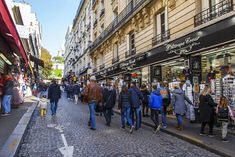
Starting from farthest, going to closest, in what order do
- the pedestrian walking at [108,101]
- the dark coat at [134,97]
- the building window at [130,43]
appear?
the building window at [130,43]
the pedestrian walking at [108,101]
the dark coat at [134,97]

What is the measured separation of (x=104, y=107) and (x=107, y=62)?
65.8 ft

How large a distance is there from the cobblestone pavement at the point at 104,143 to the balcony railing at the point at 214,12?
5139 millimetres

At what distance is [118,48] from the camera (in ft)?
87.6

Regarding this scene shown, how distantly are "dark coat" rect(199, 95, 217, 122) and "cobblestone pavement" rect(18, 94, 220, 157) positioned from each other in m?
1.01

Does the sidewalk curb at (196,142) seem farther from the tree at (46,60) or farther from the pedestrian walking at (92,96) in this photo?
the tree at (46,60)

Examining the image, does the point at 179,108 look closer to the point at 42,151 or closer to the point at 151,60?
the point at 42,151

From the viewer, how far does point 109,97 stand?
11.8m

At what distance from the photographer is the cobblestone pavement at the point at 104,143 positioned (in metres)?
7.03

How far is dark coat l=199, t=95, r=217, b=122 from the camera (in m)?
8.97

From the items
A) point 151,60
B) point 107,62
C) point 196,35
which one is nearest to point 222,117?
point 196,35

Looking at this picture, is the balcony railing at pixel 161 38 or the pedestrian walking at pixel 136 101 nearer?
the pedestrian walking at pixel 136 101

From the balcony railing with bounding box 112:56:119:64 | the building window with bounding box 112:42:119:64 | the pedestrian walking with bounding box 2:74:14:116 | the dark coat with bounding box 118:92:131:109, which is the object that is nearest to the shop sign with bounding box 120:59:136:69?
the balcony railing with bounding box 112:56:119:64

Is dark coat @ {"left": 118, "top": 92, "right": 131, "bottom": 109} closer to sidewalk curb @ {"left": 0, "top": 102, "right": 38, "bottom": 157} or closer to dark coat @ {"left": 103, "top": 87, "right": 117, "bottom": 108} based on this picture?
dark coat @ {"left": 103, "top": 87, "right": 117, "bottom": 108}

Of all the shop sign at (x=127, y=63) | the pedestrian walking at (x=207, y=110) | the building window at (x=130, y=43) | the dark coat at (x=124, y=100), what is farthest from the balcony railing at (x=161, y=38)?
the pedestrian walking at (x=207, y=110)
